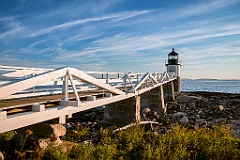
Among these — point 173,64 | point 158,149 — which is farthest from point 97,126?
point 173,64

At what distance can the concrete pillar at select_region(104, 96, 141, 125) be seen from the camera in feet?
41.1

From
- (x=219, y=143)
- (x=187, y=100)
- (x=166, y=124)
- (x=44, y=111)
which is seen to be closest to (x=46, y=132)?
(x=44, y=111)

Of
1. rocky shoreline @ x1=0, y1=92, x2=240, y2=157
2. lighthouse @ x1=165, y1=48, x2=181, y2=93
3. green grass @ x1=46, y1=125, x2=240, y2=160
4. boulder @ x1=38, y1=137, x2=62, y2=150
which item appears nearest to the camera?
boulder @ x1=38, y1=137, x2=62, y2=150

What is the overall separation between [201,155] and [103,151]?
316 cm

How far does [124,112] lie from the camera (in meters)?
12.9

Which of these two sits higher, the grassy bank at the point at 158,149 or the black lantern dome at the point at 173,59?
the black lantern dome at the point at 173,59

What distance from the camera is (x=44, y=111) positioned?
15.9 feet

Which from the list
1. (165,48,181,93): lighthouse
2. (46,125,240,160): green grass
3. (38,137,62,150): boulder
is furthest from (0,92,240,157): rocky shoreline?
(165,48,181,93): lighthouse

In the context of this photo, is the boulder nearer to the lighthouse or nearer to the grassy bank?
the grassy bank

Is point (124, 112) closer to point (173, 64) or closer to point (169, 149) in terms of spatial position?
point (169, 149)

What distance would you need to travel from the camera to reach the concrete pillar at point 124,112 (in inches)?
494

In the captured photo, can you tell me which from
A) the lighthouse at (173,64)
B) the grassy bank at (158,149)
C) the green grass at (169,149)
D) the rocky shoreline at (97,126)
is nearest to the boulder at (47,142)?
the rocky shoreline at (97,126)

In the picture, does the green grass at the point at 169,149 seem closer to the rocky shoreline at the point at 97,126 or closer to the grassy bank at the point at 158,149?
the grassy bank at the point at 158,149

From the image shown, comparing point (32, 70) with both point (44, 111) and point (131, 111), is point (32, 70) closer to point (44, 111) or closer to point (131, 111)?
point (44, 111)
